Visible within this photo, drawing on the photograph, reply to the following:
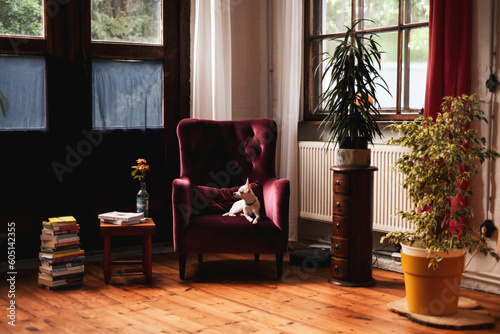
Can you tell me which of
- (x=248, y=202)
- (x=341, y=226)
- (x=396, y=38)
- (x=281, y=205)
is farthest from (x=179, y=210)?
(x=396, y=38)

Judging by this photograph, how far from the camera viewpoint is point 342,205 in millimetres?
Answer: 3598

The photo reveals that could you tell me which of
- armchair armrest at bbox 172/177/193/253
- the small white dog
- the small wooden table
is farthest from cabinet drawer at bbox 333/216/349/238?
the small wooden table

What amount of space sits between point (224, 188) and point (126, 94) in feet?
3.50

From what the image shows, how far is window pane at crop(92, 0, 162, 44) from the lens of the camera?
14.2 feet

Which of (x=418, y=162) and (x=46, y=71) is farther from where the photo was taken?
(x=46, y=71)

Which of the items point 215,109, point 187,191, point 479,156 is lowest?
point 187,191

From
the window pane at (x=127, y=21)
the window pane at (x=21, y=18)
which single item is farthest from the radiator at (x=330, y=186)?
the window pane at (x=21, y=18)

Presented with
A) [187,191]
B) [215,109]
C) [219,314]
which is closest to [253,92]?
[215,109]

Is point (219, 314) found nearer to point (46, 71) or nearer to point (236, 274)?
point (236, 274)

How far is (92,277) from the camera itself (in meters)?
3.83

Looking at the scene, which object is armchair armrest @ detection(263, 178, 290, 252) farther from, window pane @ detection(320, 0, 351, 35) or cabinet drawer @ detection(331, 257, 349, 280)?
window pane @ detection(320, 0, 351, 35)

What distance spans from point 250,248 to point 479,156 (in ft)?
4.77

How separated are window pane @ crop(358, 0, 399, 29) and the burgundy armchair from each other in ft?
3.37

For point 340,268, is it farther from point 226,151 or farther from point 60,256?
point 60,256
